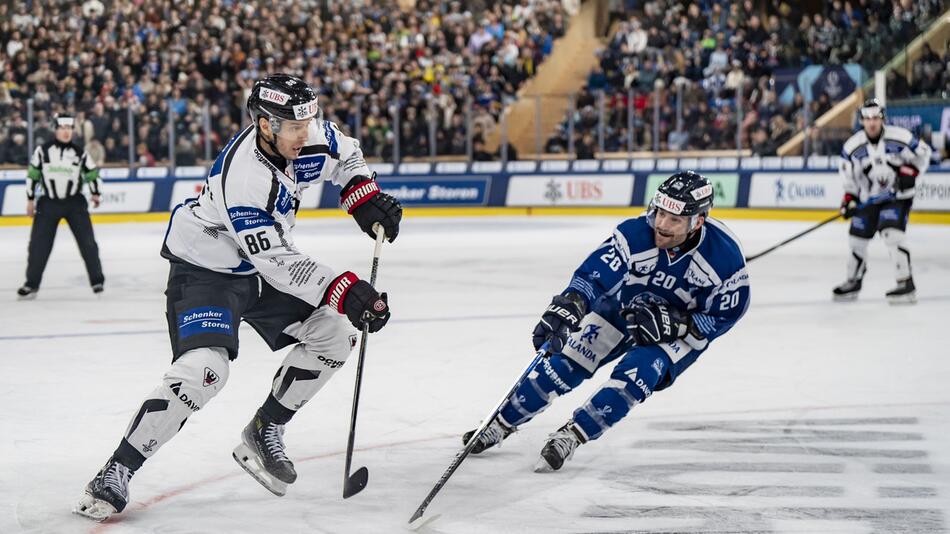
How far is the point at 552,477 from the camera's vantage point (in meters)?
4.31

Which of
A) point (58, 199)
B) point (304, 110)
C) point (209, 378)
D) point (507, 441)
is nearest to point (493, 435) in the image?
point (507, 441)

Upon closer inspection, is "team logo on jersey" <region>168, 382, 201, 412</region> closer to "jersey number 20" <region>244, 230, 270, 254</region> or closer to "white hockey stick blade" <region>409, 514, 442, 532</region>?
"jersey number 20" <region>244, 230, 270, 254</region>

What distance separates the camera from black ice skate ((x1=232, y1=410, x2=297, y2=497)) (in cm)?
407

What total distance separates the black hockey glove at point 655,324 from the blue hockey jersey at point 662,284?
0.05 metres

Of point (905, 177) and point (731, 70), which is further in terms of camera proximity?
point (731, 70)

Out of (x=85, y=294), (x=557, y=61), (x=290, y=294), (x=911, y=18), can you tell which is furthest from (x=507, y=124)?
(x=290, y=294)

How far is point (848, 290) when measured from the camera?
948cm

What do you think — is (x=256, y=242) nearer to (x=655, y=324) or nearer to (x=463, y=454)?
(x=463, y=454)

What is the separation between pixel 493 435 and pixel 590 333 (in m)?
0.52

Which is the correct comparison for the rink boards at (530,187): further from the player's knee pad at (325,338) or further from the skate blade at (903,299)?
the player's knee pad at (325,338)

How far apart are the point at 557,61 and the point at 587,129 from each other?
488cm

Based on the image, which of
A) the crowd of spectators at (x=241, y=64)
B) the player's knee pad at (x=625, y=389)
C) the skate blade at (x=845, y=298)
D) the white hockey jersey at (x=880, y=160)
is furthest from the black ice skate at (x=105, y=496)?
the crowd of spectators at (x=241, y=64)

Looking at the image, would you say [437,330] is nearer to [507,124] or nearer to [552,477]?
[552,477]

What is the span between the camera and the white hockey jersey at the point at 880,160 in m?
9.38
